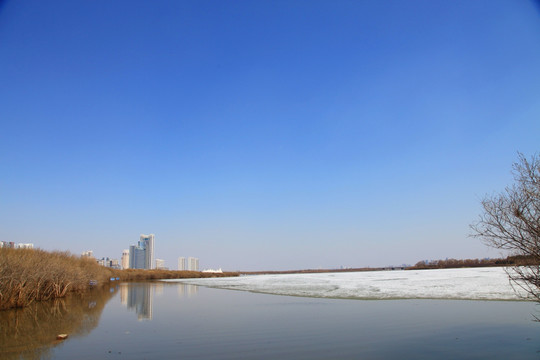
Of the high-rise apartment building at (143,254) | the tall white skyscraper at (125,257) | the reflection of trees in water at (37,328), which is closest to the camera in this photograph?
the reflection of trees in water at (37,328)

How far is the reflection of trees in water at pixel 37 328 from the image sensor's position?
8.61m

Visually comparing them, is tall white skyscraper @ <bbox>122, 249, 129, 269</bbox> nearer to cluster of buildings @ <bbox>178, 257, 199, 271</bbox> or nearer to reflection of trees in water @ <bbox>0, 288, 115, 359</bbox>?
cluster of buildings @ <bbox>178, 257, 199, 271</bbox>

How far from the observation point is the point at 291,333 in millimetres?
10273

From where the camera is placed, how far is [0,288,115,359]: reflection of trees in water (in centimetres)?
861

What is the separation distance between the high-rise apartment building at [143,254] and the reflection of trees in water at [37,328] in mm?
137579

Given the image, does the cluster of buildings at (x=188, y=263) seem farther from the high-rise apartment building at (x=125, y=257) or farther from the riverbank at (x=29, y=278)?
the riverbank at (x=29, y=278)

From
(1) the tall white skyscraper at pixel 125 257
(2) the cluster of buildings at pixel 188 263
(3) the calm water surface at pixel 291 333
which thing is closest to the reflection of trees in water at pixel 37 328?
(3) the calm water surface at pixel 291 333

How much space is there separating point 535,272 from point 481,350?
251 centimetres

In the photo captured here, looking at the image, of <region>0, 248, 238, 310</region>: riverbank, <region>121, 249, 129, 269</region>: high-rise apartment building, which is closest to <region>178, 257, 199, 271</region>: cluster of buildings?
<region>121, 249, 129, 269</region>: high-rise apartment building

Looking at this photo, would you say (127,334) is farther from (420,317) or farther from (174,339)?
(420,317)

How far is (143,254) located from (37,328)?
14617 centimetres

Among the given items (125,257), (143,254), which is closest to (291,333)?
(143,254)

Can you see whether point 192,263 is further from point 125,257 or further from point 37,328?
point 37,328

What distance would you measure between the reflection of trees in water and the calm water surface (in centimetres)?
3
